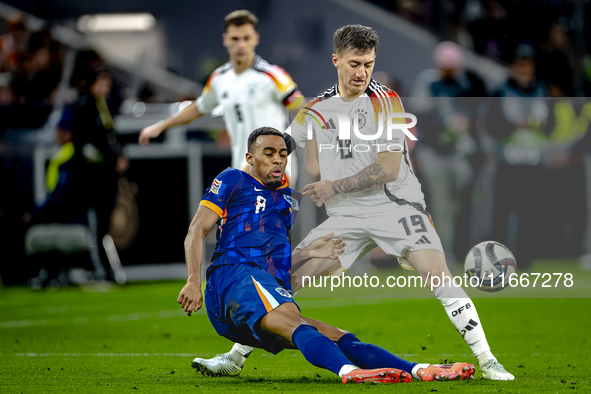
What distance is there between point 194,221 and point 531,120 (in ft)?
22.7

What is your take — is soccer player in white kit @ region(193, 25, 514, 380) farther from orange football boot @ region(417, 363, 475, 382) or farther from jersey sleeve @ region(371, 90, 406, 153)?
orange football boot @ region(417, 363, 475, 382)

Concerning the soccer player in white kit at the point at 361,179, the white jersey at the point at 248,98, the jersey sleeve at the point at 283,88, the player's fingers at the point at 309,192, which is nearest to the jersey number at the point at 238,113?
the white jersey at the point at 248,98

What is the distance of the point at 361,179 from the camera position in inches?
192

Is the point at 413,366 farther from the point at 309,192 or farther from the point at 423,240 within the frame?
the point at 309,192

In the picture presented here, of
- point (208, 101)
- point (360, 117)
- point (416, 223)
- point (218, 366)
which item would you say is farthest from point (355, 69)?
point (208, 101)

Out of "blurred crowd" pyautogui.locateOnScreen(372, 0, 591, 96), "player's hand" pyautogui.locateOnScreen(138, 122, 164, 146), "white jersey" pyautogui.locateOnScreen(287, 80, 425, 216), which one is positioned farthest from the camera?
"blurred crowd" pyautogui.locateOnScreen(372, 0, 591, 96)

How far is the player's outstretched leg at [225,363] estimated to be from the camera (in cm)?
479

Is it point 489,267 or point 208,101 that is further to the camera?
point 208,101

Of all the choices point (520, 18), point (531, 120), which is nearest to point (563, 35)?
point (520, 18)

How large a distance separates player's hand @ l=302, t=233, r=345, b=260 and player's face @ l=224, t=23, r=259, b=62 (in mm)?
2662

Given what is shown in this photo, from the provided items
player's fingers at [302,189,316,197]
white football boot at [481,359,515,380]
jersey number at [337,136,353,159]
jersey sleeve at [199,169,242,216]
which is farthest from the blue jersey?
white football boot at [481,359,515,380]

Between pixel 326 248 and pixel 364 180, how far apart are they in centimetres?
46

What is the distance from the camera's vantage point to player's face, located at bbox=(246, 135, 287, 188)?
4590mm

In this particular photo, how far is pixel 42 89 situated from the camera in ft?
40.0
